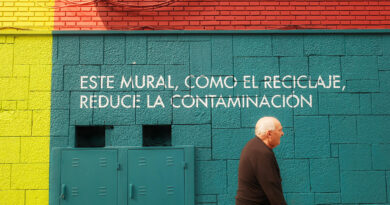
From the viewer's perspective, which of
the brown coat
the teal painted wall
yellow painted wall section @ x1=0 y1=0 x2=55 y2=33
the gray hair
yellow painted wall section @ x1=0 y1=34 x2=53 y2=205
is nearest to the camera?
the brown coat

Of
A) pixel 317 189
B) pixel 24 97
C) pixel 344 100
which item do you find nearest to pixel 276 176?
pixel 317 189

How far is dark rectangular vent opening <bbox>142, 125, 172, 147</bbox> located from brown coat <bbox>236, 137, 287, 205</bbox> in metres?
2.28

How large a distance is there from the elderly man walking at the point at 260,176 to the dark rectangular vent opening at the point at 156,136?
89.8 inches

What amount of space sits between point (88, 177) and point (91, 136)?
2.39ft

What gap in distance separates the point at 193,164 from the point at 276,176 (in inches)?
81.9

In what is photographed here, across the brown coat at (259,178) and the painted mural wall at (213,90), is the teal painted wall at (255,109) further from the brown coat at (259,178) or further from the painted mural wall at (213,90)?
the brown coat at (259,178)

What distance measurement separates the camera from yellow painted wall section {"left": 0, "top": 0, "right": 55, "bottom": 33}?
17.1ft

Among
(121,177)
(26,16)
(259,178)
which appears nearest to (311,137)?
(259,178)

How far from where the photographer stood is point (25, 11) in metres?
5.27

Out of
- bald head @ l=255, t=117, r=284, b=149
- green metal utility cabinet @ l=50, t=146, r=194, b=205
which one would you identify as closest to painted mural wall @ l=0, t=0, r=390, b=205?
green metal utility cabinet @ l=50, t=146, r=194, b=205

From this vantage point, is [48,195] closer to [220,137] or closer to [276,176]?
[220,137]

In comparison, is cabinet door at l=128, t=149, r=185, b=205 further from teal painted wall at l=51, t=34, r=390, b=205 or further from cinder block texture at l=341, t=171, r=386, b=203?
cinder block texture at l=341, t=171, r=386, b=203

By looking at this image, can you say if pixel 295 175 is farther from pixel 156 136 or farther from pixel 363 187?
pixel 156 136

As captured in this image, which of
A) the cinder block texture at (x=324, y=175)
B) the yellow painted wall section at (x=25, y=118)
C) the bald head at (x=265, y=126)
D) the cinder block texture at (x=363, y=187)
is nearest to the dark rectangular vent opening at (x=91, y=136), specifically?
the yellow painted wall section at (x=25, y=118)
